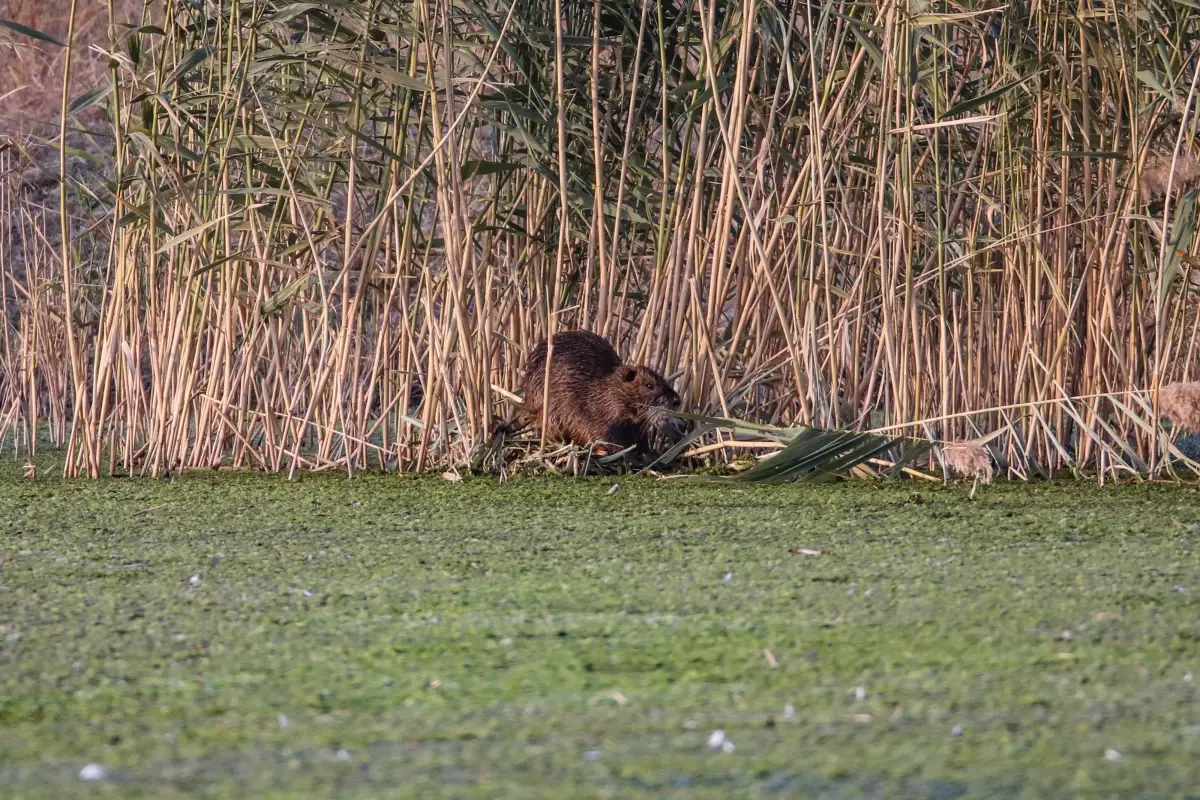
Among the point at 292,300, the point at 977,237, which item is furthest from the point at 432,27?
the point at 977,237

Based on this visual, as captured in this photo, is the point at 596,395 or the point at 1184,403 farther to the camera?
the point at 596,395

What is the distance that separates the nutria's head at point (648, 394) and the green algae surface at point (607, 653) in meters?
0.65

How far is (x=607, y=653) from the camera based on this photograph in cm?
145

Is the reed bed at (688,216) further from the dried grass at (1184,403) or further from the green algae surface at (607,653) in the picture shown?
the green algae surface at (607,653)

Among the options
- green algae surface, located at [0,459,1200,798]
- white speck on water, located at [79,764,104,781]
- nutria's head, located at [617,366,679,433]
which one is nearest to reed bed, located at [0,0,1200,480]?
nutria's head, located at [617,366,679,433]

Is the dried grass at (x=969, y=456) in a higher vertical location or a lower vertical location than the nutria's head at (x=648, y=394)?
lower

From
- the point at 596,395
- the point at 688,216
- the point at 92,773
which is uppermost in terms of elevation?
the point at 688,216

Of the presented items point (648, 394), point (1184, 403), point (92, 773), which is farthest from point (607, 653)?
point (648, 394)

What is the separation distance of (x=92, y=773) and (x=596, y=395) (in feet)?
7.50

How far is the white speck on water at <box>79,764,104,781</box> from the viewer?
1.04 metres

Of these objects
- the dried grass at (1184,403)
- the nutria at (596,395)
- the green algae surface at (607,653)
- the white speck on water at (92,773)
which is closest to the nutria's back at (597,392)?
the nutria at (596,395)

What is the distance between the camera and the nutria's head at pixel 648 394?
3217mm

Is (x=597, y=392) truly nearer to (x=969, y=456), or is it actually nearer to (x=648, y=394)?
(x=648, y=394)

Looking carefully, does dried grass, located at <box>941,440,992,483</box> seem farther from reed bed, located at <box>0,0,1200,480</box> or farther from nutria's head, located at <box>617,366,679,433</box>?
nutria's head, located at <box>617,366,679,433</box>
